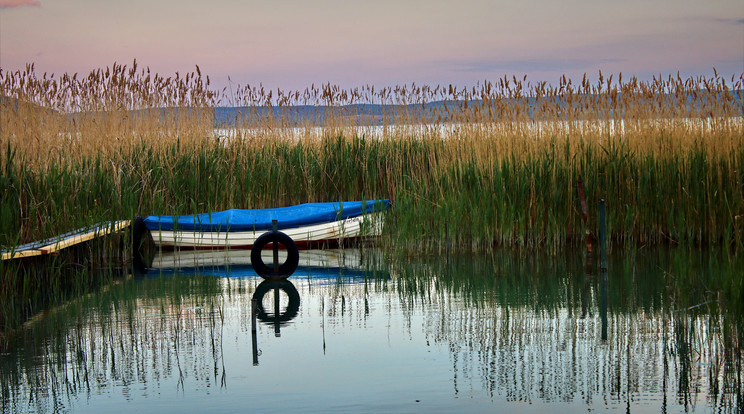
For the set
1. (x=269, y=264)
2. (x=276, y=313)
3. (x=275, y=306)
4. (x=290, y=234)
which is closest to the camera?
(x=276, y=313)

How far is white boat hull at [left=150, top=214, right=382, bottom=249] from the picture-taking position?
980 centimetres

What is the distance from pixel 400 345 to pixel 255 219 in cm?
504

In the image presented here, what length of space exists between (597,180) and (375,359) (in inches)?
210

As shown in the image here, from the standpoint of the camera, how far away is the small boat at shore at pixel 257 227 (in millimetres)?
9781

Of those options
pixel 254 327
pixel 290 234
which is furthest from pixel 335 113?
pixel 254 327

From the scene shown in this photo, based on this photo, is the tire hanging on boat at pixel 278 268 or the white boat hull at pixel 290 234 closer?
the tire hanging on boat at pixel 278 268

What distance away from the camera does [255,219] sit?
32.3ft

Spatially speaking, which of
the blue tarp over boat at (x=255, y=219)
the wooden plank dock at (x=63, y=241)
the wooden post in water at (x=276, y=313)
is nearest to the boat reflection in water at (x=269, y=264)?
the wooden post in water at (x=276, y=313)

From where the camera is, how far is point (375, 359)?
4.86 m

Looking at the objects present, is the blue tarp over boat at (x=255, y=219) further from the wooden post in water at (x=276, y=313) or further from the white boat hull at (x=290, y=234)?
the wooden post in water at (x=276, y=313)

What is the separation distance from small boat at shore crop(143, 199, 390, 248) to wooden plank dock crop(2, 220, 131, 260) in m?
0.57

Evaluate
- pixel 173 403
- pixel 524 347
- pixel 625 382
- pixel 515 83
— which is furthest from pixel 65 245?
pixel 515 83

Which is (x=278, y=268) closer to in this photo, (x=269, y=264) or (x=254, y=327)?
(x=269, y=264)

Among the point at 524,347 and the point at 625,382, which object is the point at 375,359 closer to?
the point at 524,347
